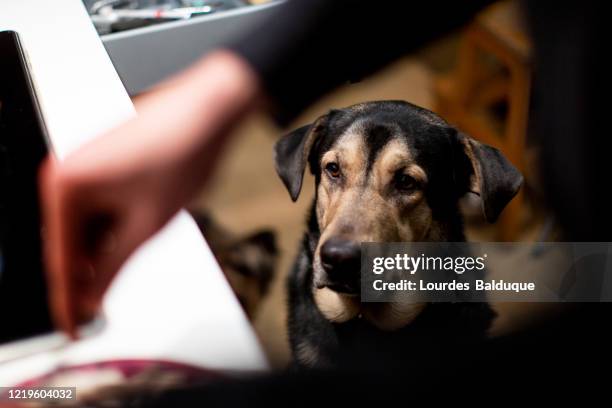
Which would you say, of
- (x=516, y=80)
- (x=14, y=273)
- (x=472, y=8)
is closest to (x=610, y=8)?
(x=472, y=8)

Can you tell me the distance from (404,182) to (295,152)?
109 millimetres

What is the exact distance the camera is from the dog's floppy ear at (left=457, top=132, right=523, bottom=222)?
1.68ft

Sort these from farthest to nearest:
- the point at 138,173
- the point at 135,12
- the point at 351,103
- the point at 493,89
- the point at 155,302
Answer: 1. the point at 493,89
2. the point at 135,12
3. the point at 351,103
4. the point at 155,302
5. the point at 138,173

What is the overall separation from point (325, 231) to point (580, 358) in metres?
0.33

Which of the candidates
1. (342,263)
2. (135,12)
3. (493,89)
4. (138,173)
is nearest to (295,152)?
(342,263)

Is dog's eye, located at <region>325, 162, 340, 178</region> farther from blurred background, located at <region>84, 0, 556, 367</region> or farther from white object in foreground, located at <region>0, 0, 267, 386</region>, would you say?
white object in foreground, located at <region>0, 0, 267, 386</region>

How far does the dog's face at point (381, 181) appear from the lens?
52cm

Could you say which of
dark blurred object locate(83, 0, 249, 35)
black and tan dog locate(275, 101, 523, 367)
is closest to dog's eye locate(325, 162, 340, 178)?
black and tan dog locate(275, 101, 523, 367)

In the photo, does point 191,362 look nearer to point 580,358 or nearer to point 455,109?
point 580,358

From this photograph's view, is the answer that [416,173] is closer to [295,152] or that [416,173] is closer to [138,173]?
[295,152]

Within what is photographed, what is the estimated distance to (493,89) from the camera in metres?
1.27

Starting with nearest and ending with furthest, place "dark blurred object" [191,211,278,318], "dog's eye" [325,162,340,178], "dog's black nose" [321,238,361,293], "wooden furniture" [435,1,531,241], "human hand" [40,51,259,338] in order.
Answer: "human hand" [40,51,259,338] < "dog's black nose" [321,238,361,293] < "dog's eye" [325,162,340,178] < "wooden furniture" [435,1,531,241] < "dark blurred object" [191,211,278,318]

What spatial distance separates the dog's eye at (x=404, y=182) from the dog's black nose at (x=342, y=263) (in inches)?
3.7

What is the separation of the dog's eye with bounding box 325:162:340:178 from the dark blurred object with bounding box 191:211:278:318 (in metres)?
0.47
